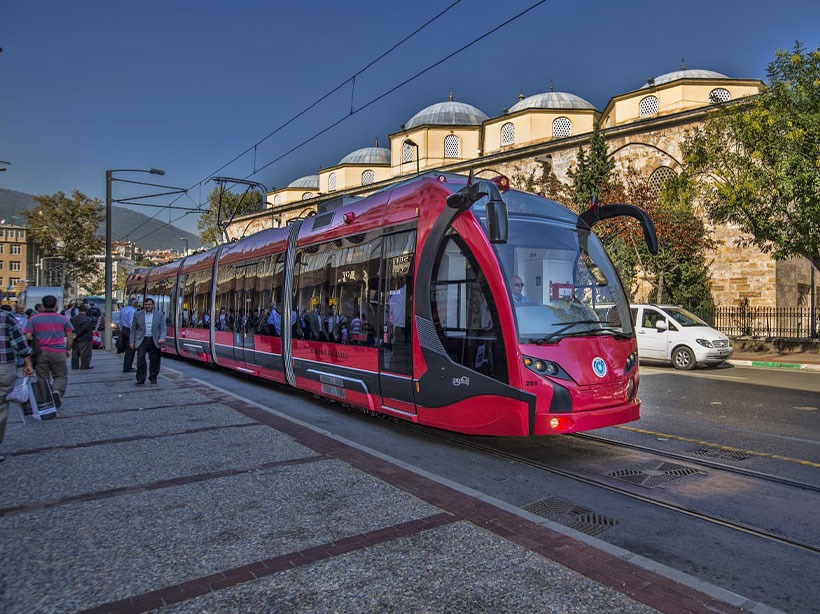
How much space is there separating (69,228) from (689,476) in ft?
193

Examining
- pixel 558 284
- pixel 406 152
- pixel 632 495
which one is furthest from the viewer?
pixel 406 152

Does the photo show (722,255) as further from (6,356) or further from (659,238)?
(6,356)

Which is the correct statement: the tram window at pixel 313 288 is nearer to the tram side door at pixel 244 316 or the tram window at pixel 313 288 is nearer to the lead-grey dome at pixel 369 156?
the tram side door at pixel 244 316

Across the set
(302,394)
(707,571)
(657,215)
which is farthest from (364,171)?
(707,571)

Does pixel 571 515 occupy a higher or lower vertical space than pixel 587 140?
lower

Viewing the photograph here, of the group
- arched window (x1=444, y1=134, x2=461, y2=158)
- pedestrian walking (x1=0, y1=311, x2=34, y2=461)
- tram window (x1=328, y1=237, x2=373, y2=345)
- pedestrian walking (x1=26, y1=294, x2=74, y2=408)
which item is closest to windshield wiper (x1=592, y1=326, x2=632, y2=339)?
tram window (x1=328, y1=237, x2=373, y2=345)

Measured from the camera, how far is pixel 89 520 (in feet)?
14.3

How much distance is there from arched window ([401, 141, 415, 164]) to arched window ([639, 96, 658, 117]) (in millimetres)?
17103

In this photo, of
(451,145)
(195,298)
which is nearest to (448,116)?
(451,145)

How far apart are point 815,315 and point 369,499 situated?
24436 millimetres

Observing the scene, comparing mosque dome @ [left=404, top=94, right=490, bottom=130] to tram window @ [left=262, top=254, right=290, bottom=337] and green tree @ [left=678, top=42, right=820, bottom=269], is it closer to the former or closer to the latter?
green tree @ [left=678, top=42, right=820, bottom=269]

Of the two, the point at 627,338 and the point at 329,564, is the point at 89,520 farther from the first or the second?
the point at 627,338

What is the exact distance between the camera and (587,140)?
109 feet

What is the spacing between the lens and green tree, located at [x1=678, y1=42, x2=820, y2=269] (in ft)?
51.0
